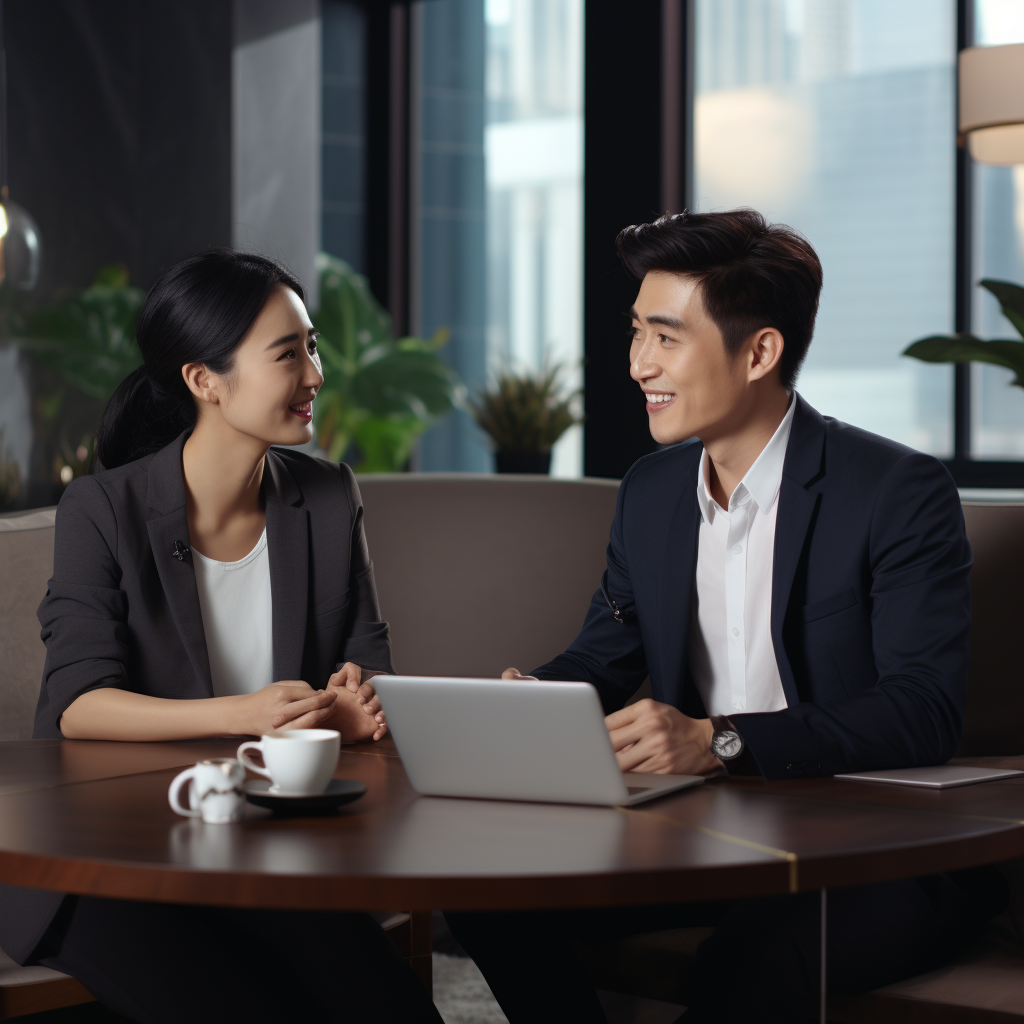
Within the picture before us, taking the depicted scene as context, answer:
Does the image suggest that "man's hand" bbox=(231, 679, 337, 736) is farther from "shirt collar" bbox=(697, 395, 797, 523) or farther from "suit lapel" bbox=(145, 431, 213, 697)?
"shirt collar" bbox=(697, 395, 797, 523)

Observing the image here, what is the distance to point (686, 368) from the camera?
1737 mm

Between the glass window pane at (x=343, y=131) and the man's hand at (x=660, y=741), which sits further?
the glass window pane at (x=343, y=131)

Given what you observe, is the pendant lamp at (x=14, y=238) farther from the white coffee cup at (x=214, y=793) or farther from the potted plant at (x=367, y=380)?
the white coffee cup at (x=214, y=793)

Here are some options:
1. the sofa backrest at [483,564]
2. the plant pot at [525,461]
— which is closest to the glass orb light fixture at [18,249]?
the plant pot at [525,461]

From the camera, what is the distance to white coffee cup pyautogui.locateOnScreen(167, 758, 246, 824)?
3.63 feet

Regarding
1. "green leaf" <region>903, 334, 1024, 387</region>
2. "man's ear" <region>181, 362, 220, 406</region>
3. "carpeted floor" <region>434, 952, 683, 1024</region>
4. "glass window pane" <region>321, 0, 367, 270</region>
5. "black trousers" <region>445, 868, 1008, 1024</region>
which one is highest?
"glass window pane" <region>321, 0, 367, 270</region>

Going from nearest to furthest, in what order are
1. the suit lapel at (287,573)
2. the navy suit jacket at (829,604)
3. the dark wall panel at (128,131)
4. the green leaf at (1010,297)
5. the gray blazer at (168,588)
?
1. the navy suit jacket at (829,604)
2. the gray blazer at (168,588)
3. the suit lapel at (287,573)
4. the green leaf at (1010,297)
5. the dark wall panel at (128,131)

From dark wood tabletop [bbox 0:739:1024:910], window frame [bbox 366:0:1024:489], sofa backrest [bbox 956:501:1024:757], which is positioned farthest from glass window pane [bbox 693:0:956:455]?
dark wood tabletop [bbox 0:739:1024:910]

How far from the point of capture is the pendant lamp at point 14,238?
16.8 ft

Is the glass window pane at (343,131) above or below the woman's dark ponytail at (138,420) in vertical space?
above

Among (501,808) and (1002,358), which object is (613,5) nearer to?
(1002,358)

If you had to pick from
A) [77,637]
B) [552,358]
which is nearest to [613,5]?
[552,358]

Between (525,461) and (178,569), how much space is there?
3491 millimetres

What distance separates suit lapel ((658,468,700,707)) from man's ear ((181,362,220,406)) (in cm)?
74
